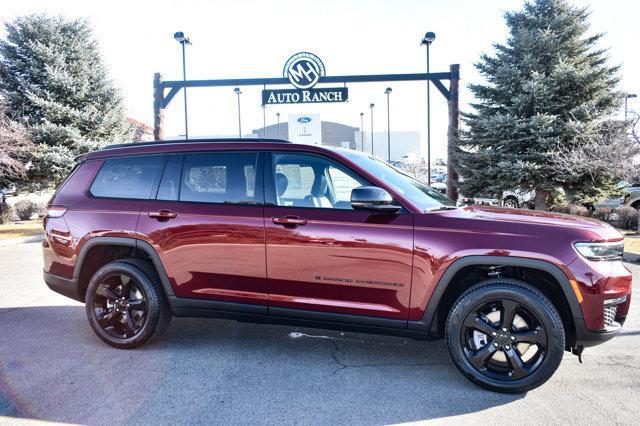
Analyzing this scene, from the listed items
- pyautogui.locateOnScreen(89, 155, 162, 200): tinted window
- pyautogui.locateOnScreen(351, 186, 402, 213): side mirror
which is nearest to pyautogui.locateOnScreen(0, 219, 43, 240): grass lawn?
pyautogui.locateOnScreen(89, 155, 162, 200): tinted window

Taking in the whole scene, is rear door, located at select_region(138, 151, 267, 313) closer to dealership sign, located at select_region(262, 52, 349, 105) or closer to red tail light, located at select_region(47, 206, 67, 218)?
red tail light, located at select_region(47, 206, 67, 218)

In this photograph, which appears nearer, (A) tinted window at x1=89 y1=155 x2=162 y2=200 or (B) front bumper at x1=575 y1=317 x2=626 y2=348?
(B) front bumper at x1=575 y1=317 x2=626 y2=348

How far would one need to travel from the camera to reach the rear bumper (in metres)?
4.45

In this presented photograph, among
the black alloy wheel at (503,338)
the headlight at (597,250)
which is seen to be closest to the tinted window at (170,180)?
the black alloy wheel at (503,338)

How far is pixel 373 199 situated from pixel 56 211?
3.11m

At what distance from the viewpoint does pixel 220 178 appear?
4121mm

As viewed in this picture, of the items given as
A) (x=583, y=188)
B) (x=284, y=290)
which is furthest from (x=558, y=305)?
(x=583, y=188)

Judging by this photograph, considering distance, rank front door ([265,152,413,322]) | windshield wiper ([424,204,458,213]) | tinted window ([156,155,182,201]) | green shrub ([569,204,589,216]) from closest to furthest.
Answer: front door ([265,152,413,322])
windshield wiper ([424,204,458,213])
tinted window ([156,155,182,201])
green shrub ([569,204,589,216])

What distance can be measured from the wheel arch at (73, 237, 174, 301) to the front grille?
3.36 metres

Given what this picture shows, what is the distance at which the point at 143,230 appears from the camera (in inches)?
165

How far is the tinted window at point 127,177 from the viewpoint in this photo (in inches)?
170

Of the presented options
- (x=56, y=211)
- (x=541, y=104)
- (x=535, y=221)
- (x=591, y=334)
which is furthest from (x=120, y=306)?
(x=541, y=104)

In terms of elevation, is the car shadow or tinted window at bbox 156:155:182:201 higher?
tinted window at bbox 156:155:182:201

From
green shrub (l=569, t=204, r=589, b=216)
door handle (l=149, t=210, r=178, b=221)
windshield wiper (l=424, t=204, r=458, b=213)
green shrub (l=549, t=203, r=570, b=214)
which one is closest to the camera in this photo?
windshield wiper (l=424, t=204, r=458, b=213)
